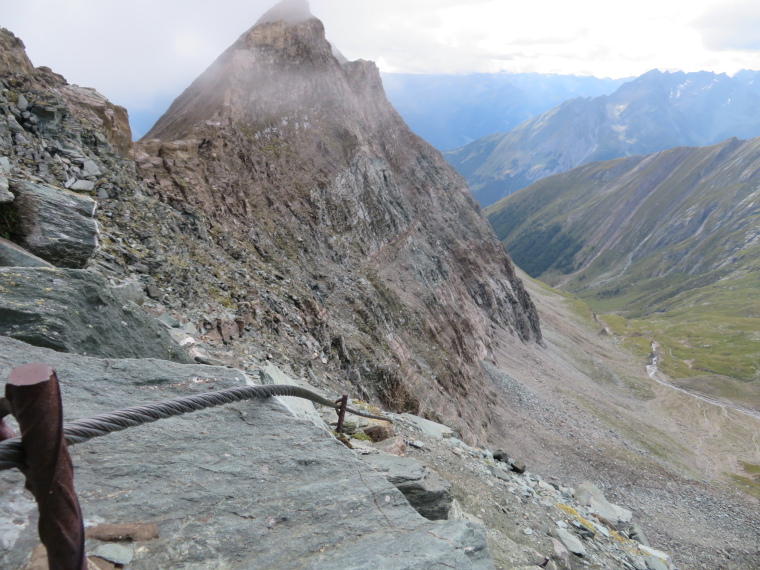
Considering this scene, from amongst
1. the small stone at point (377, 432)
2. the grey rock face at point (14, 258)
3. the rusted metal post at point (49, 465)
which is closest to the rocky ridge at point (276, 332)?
the rusted metal post at point (49, 465)

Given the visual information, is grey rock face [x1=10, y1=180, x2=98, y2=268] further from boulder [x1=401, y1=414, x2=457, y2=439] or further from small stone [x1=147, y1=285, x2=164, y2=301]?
boulder [x1=401, y1=414, x2=457, y2=439]

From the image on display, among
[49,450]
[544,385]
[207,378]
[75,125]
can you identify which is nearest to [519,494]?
[207,378]

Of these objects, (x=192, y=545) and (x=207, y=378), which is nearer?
(x=192, y=545)

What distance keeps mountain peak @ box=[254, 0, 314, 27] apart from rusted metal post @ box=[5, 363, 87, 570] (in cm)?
6223

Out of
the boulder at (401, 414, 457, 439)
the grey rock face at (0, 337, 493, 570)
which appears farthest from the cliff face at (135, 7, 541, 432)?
the grey rock face at (0, 337, 493, 570)

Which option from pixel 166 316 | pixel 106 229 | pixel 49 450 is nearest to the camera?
pixel 49 450

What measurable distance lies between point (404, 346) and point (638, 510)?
29.0 metres

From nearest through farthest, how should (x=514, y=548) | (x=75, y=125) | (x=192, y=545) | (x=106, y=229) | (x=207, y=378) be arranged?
1. (x=192, y=545)
2. (x=207, y=378)
3. (x=514, y=548)
4. (x=106, y=229)
5. (x=75, y=125)

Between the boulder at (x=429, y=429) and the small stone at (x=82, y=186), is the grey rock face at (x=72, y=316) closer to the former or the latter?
the small stone at (x=82, y=186)

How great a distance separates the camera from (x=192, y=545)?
12.1 ft

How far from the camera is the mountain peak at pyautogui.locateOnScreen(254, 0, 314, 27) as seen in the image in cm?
5403

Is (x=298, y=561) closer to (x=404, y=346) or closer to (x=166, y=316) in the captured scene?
(x=166, y=316)

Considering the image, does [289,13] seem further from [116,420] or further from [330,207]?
[116,420]

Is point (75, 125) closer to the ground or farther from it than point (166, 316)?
farther from it
